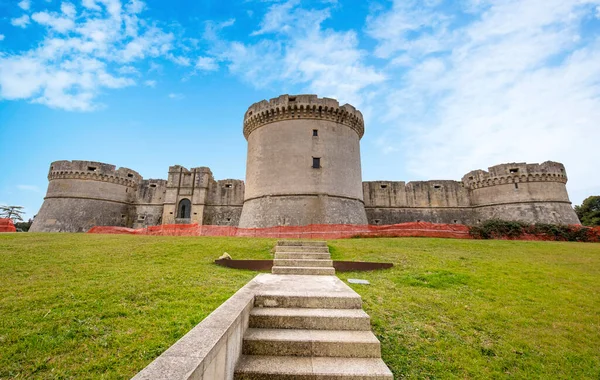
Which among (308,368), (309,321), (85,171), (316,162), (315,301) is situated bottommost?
(308,368)

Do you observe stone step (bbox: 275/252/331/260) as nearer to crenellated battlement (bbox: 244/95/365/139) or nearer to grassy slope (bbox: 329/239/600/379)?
grassy slope (bbox: 329/239/600/379)

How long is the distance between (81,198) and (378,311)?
3054 centimetres

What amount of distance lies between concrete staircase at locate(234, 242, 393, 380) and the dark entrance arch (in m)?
23.7

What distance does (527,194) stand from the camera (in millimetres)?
24922

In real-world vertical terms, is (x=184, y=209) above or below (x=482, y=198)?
below

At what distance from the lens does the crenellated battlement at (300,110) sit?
20578 mm

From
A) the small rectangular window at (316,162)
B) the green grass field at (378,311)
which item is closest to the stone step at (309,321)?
the green grass field at (378,311)

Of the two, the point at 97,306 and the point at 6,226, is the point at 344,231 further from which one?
the point at 6,226

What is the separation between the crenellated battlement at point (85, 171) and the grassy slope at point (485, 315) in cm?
2745

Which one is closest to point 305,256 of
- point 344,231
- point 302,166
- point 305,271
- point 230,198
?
point 305,271

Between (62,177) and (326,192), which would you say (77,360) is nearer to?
(326,192)

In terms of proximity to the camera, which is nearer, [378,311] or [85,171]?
[378,311]

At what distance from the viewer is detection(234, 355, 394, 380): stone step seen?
294 centimetres

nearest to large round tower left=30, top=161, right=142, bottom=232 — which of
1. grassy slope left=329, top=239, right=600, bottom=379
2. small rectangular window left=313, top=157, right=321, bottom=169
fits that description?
small rectangular window left=313, top=157, right=321, bottom=169
